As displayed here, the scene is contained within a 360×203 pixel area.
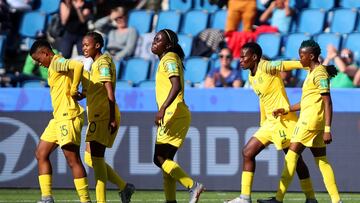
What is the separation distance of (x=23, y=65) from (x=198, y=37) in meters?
3.19

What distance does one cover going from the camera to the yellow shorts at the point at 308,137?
10938 mm

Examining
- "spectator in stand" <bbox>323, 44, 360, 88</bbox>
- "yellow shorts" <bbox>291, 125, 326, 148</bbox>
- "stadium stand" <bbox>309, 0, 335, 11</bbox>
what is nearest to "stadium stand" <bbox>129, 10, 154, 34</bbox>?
"stadium stand" <bbox>309, 0, 335, 11</bbox>

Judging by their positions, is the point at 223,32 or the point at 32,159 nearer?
the point at 32,159

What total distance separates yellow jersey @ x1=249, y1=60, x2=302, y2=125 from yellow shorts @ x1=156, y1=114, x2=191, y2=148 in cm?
112

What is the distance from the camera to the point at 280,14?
1770 cm

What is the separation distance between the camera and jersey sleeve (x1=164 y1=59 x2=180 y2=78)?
10.5 metres

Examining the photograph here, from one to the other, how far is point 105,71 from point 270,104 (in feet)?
6.56

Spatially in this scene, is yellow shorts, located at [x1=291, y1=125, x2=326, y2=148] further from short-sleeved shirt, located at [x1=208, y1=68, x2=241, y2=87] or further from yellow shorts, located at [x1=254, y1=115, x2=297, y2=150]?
short-sleeved shirt, located at [x1=208, y1=68, x2=241, y2=87]

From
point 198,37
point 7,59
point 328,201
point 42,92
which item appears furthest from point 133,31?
point 328,201

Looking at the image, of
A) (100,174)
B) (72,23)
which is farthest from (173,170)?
(72,23)

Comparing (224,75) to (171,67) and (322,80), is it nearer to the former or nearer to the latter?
(322,80)

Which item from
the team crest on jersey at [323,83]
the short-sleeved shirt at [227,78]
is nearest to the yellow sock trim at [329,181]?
the team crest on jersey at [323,83]

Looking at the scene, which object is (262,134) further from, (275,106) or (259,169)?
(259,169)

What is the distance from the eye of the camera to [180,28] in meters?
18.4
